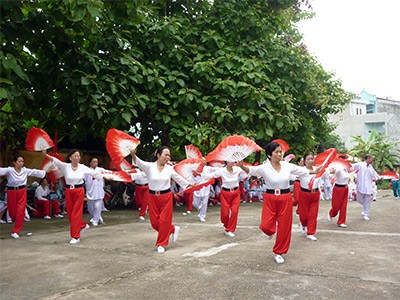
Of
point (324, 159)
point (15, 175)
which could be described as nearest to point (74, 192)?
point (15, 175)

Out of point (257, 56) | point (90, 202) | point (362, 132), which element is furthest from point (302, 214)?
point (362, 132)

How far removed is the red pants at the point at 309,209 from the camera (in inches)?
283

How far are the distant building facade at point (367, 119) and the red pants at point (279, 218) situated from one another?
32892mm

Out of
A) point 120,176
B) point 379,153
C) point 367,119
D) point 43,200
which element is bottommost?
point 43,200

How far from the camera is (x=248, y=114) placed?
11.8m

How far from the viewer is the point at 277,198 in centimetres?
557

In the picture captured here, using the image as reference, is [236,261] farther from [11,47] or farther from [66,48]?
[66,48]

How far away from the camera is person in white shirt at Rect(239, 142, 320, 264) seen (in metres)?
5.44

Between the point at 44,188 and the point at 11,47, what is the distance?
194 inches

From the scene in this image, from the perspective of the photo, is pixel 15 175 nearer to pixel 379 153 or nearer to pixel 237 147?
pixel 237 147

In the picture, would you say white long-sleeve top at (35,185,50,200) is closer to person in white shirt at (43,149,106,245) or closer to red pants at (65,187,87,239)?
person in white shirt at (43,149,106,245)

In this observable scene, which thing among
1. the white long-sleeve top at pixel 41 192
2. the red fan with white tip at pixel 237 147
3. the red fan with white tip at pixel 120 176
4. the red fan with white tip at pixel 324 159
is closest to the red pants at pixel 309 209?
the red fan with white tip at pixel 324 159

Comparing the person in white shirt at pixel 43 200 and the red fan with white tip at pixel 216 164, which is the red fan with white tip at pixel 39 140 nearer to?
the red fan with white tip at pixel 216 164

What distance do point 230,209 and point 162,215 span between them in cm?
193
